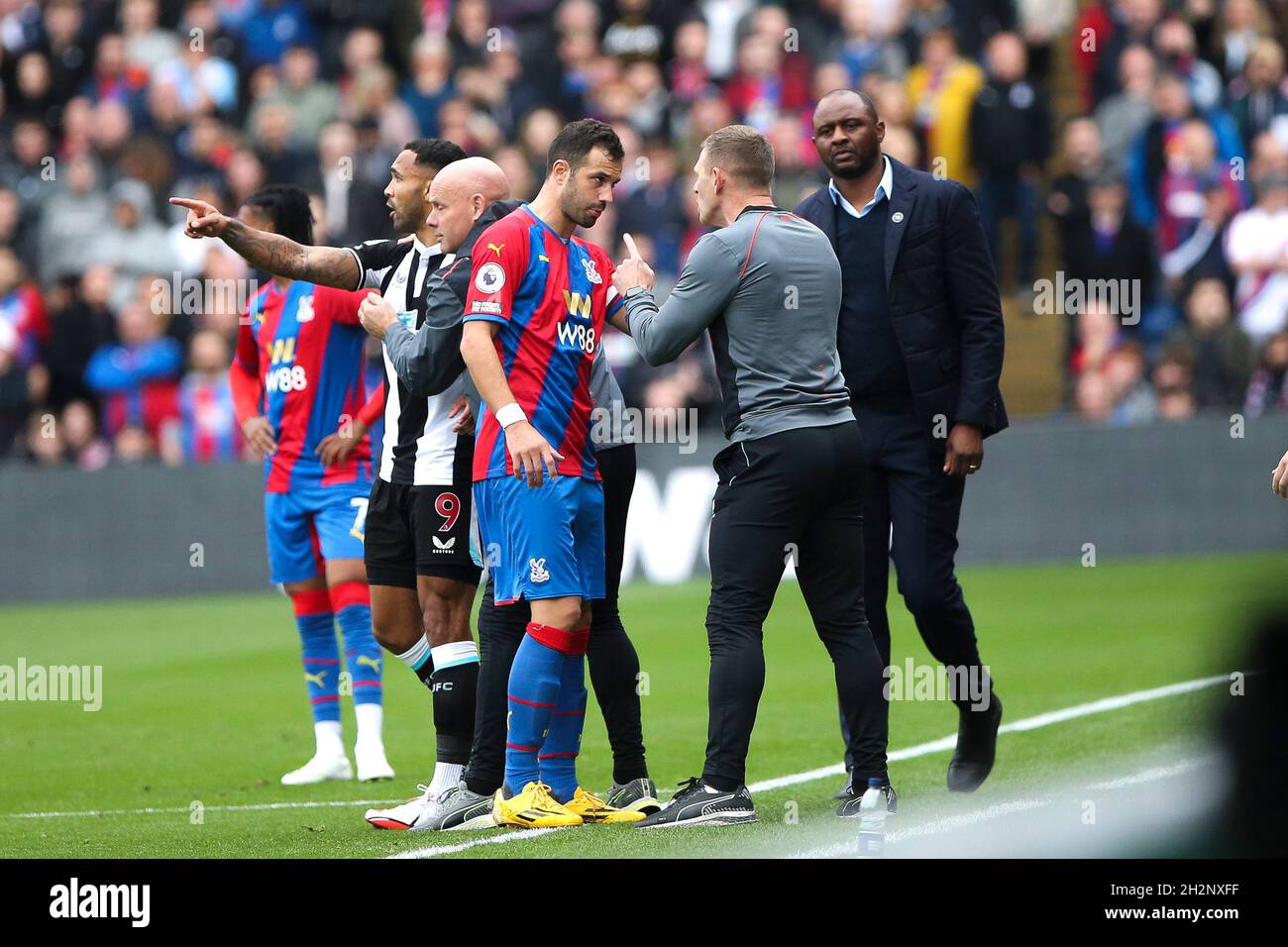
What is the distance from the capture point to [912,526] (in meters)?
7.56

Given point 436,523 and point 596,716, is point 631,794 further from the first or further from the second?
point 596,716

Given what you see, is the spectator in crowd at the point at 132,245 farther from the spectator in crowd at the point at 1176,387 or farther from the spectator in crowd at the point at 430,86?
the spectator in crowd at the point at 1176,387

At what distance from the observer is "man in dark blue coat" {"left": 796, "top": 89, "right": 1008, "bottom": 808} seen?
7539mm

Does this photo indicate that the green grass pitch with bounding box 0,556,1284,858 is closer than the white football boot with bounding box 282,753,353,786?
Yes

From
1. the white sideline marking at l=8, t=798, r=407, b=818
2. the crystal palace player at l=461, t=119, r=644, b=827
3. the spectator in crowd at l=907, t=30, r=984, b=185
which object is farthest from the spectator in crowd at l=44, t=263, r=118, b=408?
the crystal palace player at l=461, t=119, r=644, b=827

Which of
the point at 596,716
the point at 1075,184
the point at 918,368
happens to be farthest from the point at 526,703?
the point at 1075,184

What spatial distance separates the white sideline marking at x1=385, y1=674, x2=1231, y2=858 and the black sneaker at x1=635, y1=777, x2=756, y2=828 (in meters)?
0.43

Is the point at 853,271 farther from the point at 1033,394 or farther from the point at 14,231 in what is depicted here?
the point at 14,231

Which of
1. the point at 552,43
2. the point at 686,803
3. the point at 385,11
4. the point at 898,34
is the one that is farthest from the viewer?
the point at 385,11

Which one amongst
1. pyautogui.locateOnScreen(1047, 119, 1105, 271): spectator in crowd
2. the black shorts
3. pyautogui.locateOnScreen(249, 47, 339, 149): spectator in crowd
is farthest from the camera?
pyautogui.locateOnScreen(249, 47, 339, 149): spectator in crowd

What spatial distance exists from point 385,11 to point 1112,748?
1579cm

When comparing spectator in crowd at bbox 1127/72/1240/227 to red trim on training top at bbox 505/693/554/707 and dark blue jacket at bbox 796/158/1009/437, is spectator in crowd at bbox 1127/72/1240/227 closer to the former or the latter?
dark blue jacket at bbox 796/158/1009/437
